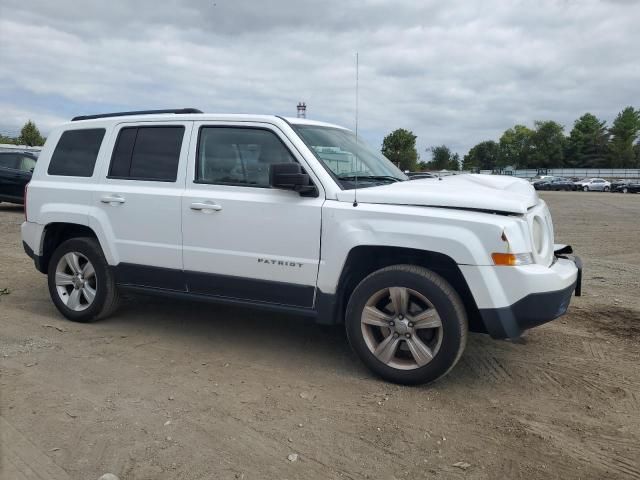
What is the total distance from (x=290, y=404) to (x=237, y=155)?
2052mm

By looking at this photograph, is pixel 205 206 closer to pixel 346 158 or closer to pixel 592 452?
pixel 346 158

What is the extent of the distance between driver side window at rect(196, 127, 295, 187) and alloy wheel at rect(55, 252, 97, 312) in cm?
158

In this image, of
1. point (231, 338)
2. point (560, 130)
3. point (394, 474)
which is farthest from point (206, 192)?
point (560, 130)

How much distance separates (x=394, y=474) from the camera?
2861mm

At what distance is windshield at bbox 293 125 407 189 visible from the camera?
435 cm

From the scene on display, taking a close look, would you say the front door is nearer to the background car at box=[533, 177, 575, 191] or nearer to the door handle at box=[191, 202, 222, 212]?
the door handle at box=[191, 202, 222, 212]

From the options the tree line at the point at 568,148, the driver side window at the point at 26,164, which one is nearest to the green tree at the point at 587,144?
the tree line at the point at 568,148

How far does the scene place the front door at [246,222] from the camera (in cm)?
416


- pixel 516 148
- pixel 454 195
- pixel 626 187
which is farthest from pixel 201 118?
pixel 516 148

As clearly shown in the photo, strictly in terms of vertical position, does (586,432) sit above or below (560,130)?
below

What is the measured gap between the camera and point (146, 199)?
15.6ft

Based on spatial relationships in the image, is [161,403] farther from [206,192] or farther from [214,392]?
[206,192]

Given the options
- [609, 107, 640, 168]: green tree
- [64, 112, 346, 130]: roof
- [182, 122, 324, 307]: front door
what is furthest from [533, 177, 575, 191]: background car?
[182, 122, 324, 307]: front door

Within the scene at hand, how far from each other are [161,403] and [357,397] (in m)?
1.30
